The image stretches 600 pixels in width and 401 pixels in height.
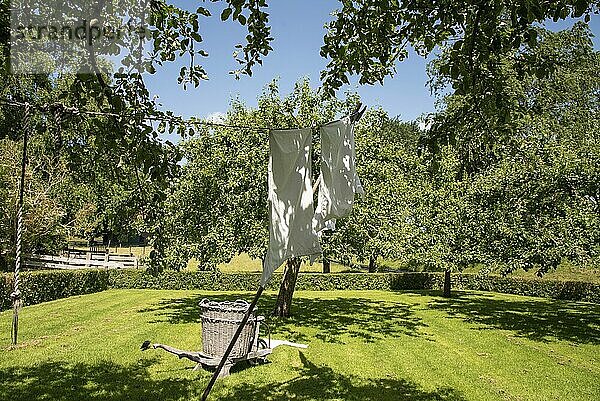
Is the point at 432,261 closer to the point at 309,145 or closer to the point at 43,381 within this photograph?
the point at 43,381

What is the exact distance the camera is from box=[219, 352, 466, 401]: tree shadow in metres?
6.69

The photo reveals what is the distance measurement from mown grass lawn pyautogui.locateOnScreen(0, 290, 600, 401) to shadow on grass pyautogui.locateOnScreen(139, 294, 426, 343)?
0.15 ft

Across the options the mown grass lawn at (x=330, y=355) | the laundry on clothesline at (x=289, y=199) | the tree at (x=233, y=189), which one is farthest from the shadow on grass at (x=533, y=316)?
the laundry on clothesline at (x=289, y=199)

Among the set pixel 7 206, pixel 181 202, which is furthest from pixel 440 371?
pixel 7 206

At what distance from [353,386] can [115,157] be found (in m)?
4.57

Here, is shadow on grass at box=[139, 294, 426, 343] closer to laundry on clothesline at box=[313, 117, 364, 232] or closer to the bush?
the bush

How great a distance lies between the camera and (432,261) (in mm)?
16984

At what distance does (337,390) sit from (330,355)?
2215 mm

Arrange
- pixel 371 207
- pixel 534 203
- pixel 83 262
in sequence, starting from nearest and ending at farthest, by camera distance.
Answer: pixel 534 203 → pixel 371 207 → pixel 83 262

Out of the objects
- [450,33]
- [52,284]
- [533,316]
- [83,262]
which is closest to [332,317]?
[533,316]

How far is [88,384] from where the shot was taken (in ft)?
22.9

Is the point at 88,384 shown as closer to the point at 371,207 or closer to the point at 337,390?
the point at 337,390

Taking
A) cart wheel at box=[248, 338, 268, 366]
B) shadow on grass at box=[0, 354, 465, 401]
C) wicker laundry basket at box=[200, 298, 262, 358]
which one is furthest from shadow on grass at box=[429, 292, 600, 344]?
wicker laundry basket at box=[200, 298, 262, 358]

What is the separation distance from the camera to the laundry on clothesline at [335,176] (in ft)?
13.8
